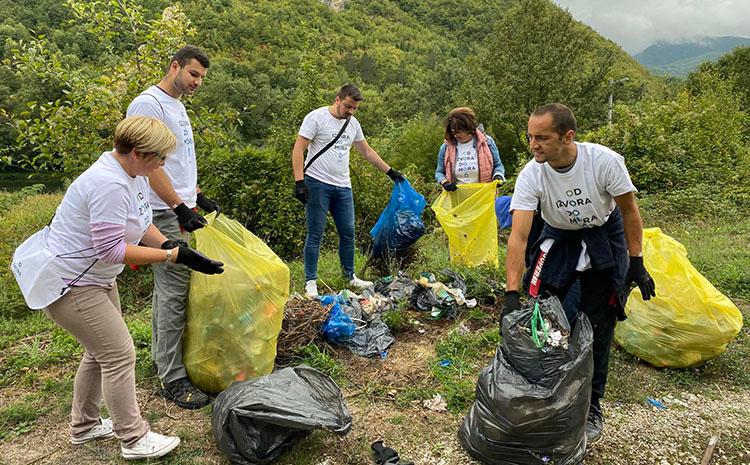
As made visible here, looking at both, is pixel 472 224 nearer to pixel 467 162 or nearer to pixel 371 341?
pixel 467 162

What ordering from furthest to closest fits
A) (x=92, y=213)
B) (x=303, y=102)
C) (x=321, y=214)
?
(x=303, y=102) < (x=321, y=214) < (x=92, y=213)

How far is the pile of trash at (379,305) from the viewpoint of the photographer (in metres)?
3.04

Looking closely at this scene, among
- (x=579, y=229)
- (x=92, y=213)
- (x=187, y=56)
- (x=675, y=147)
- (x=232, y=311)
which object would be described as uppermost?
(x=187, y=56)

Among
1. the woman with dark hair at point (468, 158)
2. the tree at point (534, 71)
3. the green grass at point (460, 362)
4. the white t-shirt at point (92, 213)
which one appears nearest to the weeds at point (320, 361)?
the green grass at point (460, 362)

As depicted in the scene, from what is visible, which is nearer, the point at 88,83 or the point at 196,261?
the point at 196,261

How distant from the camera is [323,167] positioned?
362 cm

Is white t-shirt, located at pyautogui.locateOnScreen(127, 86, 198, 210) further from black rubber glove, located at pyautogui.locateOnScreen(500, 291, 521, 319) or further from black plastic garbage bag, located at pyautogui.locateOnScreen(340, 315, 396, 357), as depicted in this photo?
black rubber glove, located at pyautogui.locateOnScreen(500, 291, 521, 319)

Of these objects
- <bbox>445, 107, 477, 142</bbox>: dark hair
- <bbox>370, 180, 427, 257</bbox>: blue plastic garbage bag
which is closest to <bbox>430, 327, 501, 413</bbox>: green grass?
<bbox>370, 180, 427, 257</bbox>: blue plastic garbage bag

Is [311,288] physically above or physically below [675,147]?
below

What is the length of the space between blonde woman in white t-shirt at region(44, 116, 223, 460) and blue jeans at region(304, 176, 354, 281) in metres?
1.70

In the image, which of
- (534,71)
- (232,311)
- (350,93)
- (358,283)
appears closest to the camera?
(232,311)

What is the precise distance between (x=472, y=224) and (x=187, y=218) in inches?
99.9

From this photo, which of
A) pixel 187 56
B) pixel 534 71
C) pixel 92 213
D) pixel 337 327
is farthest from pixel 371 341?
pixel 534 71

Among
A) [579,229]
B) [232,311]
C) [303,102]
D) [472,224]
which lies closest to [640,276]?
[579,229]
